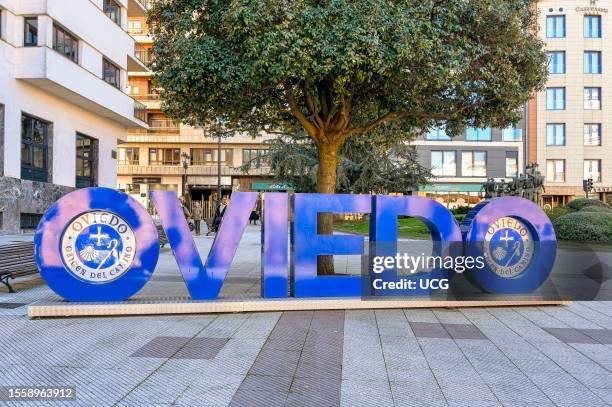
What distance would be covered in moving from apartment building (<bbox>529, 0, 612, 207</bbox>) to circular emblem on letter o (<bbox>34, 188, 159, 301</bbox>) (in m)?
48.8

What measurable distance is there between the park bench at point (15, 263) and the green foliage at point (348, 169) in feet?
77.8

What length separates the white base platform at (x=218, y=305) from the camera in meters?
6.70

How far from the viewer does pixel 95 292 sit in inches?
274

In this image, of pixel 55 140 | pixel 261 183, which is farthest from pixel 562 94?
pixel 55 140

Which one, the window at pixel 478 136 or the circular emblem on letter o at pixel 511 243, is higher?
the window at pixel 478 136

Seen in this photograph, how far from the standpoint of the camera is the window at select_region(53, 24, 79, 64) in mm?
20859

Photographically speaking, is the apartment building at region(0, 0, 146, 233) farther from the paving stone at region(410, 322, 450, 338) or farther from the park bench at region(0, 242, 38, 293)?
the paving stone at region(410, 322, 450, 338)

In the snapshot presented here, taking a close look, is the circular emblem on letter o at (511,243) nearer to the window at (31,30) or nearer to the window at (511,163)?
the window at (31,30)

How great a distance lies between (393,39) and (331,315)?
4.38 m

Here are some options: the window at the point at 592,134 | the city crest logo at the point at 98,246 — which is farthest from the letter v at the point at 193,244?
the window at the point at 592,134

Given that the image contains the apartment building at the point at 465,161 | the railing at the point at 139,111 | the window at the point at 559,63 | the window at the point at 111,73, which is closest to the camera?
the window at the point at 111,73

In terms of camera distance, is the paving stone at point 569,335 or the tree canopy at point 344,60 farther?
the tree canopy at point 344,60

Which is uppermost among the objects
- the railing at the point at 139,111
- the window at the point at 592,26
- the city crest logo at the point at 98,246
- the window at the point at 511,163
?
the window at the point at 592,26

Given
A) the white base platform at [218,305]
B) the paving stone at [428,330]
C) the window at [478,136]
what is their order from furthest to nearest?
the window at [478,136] < the white base platform at [218,305] < the paving stone at [428,330]
